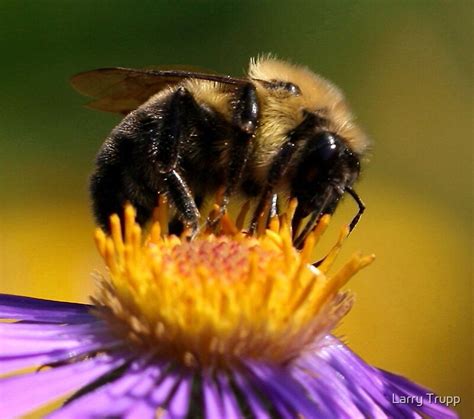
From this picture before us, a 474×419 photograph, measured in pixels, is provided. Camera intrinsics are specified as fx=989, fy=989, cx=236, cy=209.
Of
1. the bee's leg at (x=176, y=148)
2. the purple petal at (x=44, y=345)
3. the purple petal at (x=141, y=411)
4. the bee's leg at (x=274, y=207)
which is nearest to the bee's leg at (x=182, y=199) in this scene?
the bee's leg at (x=176, y=148)

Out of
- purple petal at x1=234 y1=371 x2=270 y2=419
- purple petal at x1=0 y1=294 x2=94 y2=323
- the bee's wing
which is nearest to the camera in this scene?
purple petal at x1=234 y1=371 x2=270 y2=419

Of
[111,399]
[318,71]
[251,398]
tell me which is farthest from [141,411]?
[318,71]

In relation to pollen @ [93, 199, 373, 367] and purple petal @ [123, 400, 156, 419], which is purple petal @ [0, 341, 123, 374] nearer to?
pollen @ [93, 199, 373, 367]

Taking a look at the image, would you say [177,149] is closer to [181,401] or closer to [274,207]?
[274,207]

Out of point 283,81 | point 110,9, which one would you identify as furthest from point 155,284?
point 110,9

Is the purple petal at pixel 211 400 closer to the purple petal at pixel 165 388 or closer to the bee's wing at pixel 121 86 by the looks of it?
the purple petal at pixel 165 388

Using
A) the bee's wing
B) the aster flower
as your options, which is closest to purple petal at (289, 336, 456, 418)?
the aster flower

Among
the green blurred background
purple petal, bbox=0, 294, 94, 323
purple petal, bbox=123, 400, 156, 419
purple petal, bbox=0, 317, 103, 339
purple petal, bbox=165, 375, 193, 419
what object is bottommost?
the green blurred background
